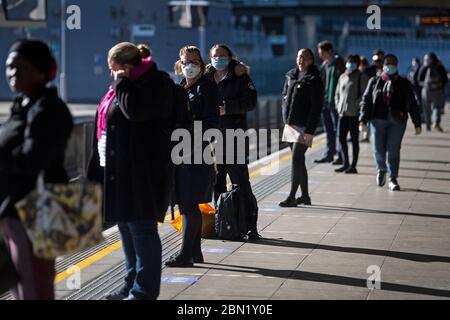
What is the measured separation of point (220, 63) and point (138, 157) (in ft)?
11.0

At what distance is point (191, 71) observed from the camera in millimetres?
9398

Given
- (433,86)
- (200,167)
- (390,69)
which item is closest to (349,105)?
(390,69)

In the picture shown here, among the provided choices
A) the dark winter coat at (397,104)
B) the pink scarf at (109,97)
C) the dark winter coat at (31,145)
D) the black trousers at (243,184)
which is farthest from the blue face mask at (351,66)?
the dark winter coat at (31,145)

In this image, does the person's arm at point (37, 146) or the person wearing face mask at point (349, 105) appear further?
the person wearing face mask at point (349, 105)

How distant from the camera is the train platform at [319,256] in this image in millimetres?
8438

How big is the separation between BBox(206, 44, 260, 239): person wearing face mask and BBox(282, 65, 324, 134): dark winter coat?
1923mm

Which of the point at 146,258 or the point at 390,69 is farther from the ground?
the point at 390,69

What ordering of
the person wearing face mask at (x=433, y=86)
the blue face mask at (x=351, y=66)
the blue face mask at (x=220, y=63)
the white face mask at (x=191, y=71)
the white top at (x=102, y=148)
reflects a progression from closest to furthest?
the white top at (x=102, y=148), the white face mask at (x=191, y=71), the blue face mask at (x=220, y=63), the blue face mask at (x=351, y=66), the person wearing face mask at (x=433, y=86)

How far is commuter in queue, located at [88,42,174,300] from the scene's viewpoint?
7.42m

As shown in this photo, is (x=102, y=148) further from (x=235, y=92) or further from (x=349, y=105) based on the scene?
(x=349, y=105)

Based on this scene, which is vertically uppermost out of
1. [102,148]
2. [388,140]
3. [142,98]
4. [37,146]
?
[142,98]


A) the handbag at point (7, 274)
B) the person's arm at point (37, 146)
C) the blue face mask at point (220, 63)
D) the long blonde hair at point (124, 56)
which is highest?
the long blonde hair at point (124, 56)

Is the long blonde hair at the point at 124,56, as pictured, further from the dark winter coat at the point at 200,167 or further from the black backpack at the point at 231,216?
the black backpack at the point at 231,216

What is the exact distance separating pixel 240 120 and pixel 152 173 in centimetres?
360
